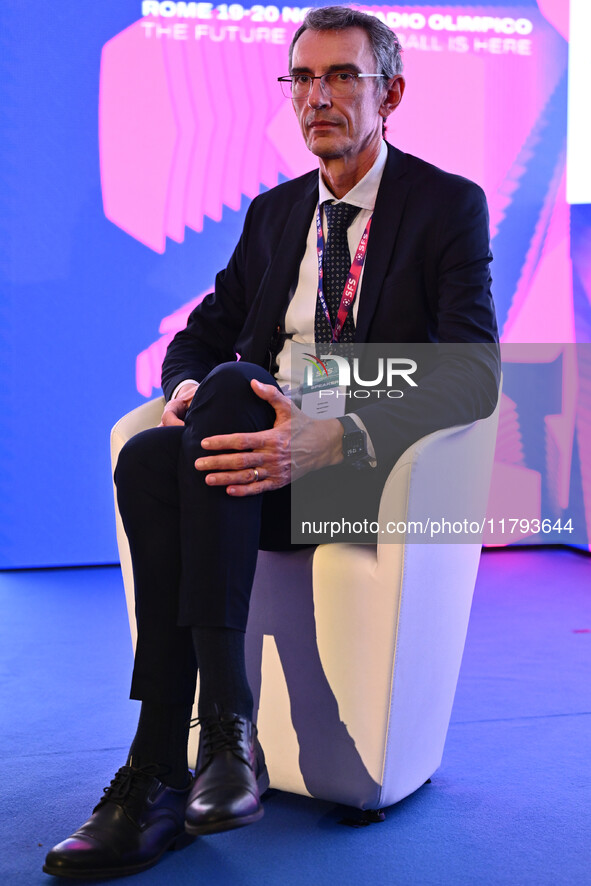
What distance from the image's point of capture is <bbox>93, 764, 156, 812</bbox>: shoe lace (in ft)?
4.84

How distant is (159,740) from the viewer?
1.51m

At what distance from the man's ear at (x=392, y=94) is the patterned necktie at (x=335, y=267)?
232 mm

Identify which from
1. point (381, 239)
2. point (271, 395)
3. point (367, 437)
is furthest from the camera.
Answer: point (381, 239)

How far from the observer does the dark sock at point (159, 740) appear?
59.1 inches

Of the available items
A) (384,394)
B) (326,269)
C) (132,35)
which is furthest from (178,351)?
(132,35)

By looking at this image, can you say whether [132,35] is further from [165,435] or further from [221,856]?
[221,856]

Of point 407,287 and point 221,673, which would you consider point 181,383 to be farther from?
point 221,673

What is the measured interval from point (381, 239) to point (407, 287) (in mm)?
120

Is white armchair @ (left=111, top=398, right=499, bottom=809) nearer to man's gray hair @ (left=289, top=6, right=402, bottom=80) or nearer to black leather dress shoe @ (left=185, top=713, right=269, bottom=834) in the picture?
black leather dress shoe @ (left=185, top=713, right=269, bottom=834)

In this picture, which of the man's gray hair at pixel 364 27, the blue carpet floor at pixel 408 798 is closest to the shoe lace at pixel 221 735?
the blue carpet floor at pixel 408 798

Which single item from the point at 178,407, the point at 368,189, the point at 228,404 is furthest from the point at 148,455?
the point at 368,189

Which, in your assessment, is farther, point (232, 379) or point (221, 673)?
point (232, 379)

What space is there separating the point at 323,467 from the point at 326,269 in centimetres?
50

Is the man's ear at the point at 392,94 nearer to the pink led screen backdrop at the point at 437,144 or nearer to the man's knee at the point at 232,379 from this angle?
the man's knee at the point at 232,379
